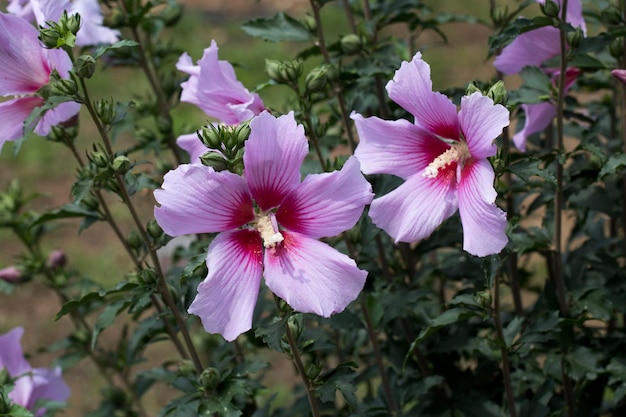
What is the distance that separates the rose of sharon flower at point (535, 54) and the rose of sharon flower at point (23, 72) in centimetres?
85

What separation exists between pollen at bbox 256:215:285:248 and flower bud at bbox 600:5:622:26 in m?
0.84

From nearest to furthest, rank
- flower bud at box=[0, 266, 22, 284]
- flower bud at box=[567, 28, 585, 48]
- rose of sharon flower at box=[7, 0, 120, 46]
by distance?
1. flower bud at box=[567, 28, 585, 48]
2. rose of sharon flower at box=[7, 0, 120, 46]
3. flower bud at box=[0, 266, 22, 284]

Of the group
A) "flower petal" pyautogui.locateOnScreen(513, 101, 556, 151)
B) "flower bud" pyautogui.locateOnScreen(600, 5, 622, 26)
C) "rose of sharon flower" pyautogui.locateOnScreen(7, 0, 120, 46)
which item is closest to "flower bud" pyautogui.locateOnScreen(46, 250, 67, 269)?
"rose of sharon flower" pyautogui.locateOnScreen(7, 0, 120, 46)

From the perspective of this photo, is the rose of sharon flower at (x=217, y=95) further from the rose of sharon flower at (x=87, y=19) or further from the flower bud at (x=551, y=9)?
the flower bud at (x=551, y=9)

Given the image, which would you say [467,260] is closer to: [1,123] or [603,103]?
[603,103]

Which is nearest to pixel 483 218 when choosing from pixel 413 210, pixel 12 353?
pixel 413 210

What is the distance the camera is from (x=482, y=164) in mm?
1354

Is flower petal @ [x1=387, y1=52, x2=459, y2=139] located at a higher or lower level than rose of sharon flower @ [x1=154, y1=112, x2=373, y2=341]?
higher

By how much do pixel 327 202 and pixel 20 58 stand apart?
593 millimetres

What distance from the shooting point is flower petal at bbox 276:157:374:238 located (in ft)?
4.30

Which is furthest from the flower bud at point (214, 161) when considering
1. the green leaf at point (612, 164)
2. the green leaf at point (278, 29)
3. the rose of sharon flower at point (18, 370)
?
the rose of sharon flower at point (18, 370)

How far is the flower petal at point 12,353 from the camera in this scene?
1.97 m

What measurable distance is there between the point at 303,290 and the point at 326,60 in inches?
26.2

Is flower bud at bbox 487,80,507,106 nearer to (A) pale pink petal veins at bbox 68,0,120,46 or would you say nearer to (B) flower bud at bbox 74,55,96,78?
(B) flower bud at bbox 74,55,96,78
